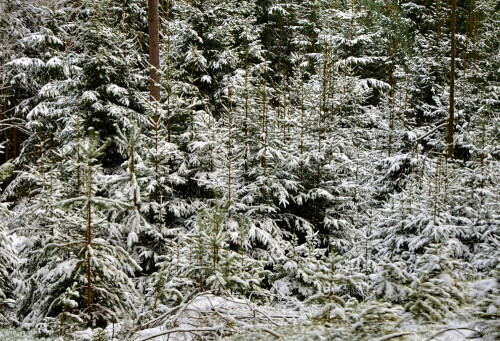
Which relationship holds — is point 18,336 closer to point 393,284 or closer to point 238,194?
point 393,284

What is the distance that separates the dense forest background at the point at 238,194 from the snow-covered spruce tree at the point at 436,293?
0.06 ft

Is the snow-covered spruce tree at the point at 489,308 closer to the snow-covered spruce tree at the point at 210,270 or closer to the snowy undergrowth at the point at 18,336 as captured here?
the snow-covered spruce tree at the point at 210,270

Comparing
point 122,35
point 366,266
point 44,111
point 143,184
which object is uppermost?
point 122,35

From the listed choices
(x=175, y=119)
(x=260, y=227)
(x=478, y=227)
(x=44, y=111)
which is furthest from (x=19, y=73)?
(x=478, y=227)

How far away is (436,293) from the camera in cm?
274

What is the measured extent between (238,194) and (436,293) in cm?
623

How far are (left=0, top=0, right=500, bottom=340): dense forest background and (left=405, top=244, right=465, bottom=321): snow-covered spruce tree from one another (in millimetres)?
18

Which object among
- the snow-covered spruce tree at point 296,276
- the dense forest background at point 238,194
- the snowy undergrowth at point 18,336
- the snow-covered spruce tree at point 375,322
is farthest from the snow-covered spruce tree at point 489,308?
the snowy undergrowth at point 18,336

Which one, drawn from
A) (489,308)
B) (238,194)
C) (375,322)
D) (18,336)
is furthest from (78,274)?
(489,308)

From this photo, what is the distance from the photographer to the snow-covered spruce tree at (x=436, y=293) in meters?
2.54

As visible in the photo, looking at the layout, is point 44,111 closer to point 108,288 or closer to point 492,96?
point 108,288

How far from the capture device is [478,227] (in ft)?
24.5

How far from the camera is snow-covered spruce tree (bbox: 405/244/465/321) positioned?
2.54 m

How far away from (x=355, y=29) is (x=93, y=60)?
554 inches
